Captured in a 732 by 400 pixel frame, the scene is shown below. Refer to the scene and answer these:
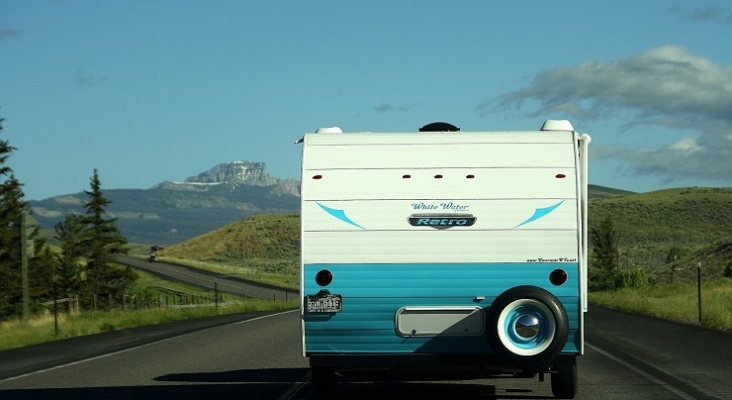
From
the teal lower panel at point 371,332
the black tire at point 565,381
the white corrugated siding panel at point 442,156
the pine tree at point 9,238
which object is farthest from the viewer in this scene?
the pine tree at point 9,238

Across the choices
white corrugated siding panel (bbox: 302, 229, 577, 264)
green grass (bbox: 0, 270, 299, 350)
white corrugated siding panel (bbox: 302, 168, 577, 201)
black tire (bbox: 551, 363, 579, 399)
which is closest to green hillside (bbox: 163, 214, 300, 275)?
green grass (bbox: 0, 270, 299, 350)

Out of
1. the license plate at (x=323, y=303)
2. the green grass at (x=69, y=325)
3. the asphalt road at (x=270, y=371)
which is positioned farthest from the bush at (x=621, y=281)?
the license plate at (x=323, y=303)

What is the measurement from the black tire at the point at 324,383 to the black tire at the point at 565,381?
2.37 metres

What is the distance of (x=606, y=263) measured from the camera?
9881 cm

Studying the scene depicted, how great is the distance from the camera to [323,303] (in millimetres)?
11602

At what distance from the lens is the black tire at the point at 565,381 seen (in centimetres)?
1228

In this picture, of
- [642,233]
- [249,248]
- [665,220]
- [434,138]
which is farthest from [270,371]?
[249,248]

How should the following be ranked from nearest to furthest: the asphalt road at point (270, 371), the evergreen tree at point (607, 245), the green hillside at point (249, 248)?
the asphalt road at point (270, 371)
the evergreen tree at point (607, 245)
the green hillside at point (249, 248)

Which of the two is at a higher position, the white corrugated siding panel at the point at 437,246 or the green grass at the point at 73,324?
the white corrugated siding panel at the point at 437,246

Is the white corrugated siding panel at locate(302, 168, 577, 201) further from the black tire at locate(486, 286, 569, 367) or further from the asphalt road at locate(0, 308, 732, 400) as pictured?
the asphalt road at locate(0, 308, 732, 400)

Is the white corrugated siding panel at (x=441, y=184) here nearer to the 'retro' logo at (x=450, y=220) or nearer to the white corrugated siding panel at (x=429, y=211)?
the white corrugated siding panel at (x=429, y=211)

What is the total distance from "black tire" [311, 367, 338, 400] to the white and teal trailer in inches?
37.9

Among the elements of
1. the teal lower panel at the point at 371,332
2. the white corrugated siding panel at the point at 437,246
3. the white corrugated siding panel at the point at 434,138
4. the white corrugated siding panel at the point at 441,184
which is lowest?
the teal lower panel at the point at 371,332

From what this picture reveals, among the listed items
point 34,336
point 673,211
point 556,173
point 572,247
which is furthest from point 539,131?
point 673,211
